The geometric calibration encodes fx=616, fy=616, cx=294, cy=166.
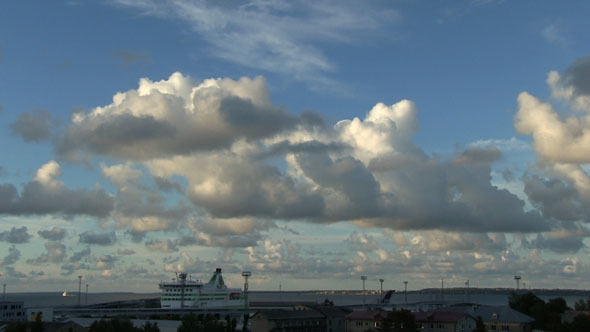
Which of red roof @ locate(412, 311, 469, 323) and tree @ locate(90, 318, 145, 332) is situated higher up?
red roof @ locate(412, 311, 469, 323)

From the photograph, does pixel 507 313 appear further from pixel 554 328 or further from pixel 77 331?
pixel 77 331

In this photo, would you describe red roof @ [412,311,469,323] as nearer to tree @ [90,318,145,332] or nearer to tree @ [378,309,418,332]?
tree @ [378,309,418,332]

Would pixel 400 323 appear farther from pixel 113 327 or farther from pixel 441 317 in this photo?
pixel 113 327

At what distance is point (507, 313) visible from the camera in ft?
398

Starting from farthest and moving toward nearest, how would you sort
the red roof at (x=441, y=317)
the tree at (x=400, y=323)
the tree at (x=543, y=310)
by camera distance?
the tree at (x=543, y=310)
the red roof at (x=441, y=317)
the tree at (x=400, y=323)

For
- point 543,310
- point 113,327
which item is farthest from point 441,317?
point 113,327

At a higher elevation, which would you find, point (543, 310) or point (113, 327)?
point (543, 310)

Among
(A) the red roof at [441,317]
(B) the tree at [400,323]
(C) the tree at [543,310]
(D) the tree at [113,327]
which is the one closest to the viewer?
(D) the tree at [113,327]

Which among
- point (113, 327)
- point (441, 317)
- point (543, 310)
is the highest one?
point (543, 310)

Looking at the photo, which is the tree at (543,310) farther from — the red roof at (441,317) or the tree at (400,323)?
the tree at (400,323)

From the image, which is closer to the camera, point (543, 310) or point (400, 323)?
point (400, 323)

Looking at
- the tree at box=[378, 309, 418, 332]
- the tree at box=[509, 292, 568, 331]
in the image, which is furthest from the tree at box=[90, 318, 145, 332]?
the tree at box=[509, 292, 568, 331]

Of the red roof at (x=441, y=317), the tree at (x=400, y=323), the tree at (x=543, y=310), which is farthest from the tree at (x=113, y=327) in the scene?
the tree at (x=543, y=310)

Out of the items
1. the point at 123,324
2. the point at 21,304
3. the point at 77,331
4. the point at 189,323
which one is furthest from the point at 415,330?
the point at 21,304
